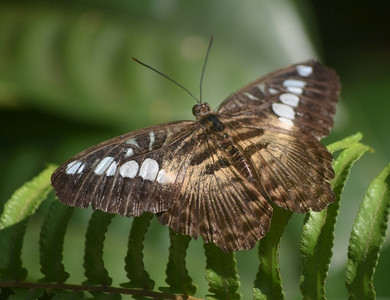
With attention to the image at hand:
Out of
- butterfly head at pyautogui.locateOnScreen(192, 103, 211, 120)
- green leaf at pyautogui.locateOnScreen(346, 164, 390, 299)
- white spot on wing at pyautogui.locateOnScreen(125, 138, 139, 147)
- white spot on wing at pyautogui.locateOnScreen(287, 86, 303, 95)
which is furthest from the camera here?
white spot on wing at pyautogui.locateOnScreen(287, 86, 303, 95)

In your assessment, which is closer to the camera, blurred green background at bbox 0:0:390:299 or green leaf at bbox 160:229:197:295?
green leaf at bbox 160:229:197:295

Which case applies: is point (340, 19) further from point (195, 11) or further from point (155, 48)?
point (155, 48)

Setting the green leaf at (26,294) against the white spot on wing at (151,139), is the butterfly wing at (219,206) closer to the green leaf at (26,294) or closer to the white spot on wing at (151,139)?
the white spot on wing at (151,139)

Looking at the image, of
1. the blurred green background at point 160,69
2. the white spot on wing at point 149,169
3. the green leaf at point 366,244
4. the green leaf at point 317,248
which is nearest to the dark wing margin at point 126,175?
the white spot on wing at point 149,169

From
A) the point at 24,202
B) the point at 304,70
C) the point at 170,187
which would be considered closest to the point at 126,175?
the point at 170,187

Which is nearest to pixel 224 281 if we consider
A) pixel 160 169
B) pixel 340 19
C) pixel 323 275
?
pixel 323 275

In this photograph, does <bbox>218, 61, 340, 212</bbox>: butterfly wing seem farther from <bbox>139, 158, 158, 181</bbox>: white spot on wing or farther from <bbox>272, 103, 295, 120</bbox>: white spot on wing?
<bbox>139, 158, 158, 181</bbox>: white spot on wing

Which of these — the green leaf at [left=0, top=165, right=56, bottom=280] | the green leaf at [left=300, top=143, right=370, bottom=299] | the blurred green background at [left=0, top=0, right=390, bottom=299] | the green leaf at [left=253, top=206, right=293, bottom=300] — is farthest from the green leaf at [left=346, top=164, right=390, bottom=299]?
the blurred green background at [left=0, top=0, right=390, bottom=299]

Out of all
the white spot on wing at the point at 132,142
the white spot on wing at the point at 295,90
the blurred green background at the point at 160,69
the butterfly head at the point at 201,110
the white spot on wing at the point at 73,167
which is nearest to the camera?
the white spot on wing at the point at 73,167
